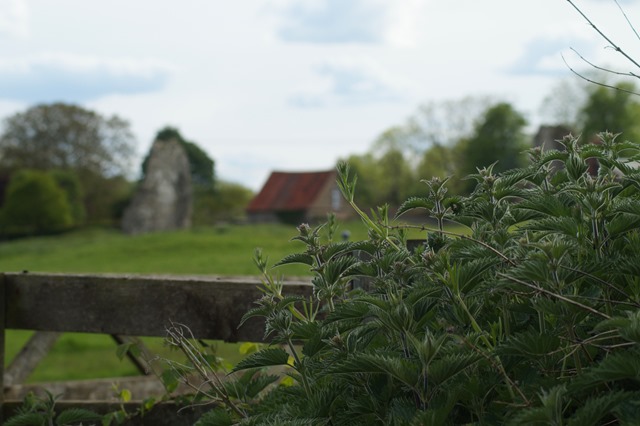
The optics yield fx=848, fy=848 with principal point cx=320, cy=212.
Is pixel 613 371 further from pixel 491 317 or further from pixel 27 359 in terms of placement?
pixel 27 359

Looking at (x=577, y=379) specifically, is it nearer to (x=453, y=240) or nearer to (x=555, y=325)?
(x=555, y=325)

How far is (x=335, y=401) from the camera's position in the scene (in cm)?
231

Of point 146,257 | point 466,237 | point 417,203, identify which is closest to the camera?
point 466,237

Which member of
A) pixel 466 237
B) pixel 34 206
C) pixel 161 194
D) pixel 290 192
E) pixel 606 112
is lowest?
pixel 34 206

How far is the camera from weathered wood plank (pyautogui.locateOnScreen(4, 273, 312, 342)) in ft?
13.1

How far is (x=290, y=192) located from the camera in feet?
250

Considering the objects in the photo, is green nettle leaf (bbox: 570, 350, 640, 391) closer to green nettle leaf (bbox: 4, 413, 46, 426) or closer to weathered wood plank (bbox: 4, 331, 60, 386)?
green nettle leaf (bbox: 4, 413, 46, 426)

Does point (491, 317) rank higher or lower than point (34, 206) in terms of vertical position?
higher

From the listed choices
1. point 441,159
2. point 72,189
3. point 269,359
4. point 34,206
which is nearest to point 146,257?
point 269,359

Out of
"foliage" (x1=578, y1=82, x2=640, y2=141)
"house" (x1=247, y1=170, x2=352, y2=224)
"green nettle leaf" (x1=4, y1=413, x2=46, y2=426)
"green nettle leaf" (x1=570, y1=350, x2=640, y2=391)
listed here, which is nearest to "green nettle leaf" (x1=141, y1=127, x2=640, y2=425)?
"green nettle leaf" (x1=570, y1=350, x2=640, y2=391)

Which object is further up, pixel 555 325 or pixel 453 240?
pixel 453 240

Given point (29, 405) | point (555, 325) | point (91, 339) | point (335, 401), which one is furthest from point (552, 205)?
point (91, 339)

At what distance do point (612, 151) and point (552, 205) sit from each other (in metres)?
0.49

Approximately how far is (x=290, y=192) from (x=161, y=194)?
76.6 ft
